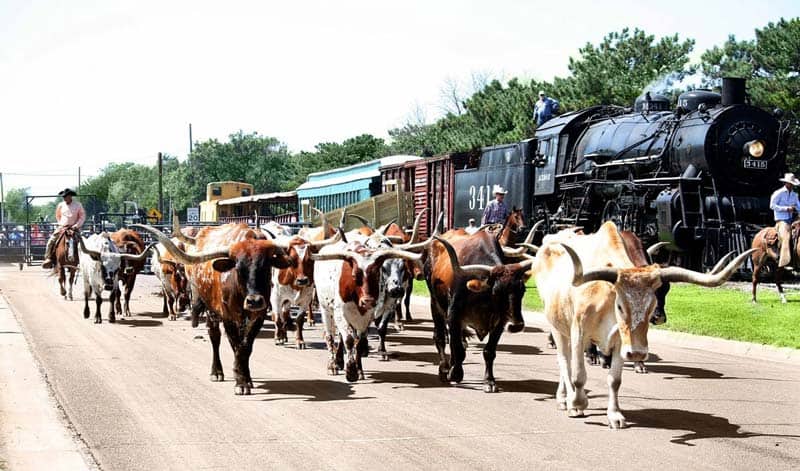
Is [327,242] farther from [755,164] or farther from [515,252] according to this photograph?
[755,164]

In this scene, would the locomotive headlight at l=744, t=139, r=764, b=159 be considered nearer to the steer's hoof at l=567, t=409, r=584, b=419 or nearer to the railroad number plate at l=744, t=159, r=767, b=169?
the railroad number plate at l=744, t=159, r=767, b=169

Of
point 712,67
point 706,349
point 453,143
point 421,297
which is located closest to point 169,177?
point 453,143

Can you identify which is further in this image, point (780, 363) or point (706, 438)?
point (780, 363)

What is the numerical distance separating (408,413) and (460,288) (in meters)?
2.09

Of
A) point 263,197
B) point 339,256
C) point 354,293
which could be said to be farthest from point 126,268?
point 263,197

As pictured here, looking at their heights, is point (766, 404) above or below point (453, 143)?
below

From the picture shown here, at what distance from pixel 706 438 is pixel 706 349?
6.36 metres

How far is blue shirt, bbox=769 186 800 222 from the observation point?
19.7 meters

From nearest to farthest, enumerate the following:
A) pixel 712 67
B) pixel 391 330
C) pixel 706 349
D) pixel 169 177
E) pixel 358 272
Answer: pixel 358 272, pixel 706 349, pixel 391 330, pixel 712 67, pixel 169 177

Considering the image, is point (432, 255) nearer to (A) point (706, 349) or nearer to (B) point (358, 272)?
(B) point (358, 272)

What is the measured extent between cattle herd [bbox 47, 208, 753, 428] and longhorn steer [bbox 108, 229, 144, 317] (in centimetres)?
572

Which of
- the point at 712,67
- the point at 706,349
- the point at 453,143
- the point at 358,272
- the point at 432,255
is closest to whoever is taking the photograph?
the point at 358,272

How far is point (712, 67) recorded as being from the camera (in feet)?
166

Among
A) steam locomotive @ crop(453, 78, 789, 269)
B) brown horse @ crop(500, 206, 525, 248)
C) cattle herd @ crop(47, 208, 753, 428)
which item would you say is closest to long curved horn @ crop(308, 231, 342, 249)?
cattle herd @ crop(47, 208, 753, 428)
